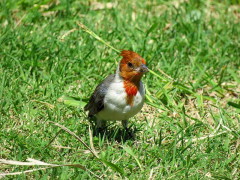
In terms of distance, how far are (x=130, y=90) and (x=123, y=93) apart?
9cm

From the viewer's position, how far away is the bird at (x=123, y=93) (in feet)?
16.8

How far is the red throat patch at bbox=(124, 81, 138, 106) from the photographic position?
511 centimetres

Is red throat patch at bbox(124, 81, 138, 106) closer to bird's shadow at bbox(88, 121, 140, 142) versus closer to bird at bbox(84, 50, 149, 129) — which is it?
bird at bbox(84, 50, 149, 129)

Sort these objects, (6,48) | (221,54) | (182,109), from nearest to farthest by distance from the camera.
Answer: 1. (182,109)
2. (6,48)
3. (221,54)

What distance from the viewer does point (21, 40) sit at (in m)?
6.82

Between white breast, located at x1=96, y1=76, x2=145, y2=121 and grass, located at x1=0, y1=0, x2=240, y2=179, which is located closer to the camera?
grass, located at x1=0, y1=0, x2=240, y2=179

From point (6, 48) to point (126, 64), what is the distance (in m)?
2.20

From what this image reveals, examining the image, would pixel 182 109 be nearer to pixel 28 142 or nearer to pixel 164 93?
pixel 164 93

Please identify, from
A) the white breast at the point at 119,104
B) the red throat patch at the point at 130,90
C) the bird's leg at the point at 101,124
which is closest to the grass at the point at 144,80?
the bird's leg at the point at 101,124

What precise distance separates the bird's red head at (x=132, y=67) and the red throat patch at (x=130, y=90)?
0.18ft

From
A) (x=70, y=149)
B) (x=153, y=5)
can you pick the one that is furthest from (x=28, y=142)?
(x=153, y=5)

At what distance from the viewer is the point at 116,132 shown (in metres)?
5.27

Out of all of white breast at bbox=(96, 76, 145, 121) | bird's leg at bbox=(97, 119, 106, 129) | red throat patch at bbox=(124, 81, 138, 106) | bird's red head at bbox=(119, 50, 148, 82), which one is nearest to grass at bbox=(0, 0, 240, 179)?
bird's leg at bbox=(97, 119, 106, 129)

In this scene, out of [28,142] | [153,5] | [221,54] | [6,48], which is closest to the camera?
[28,142]
